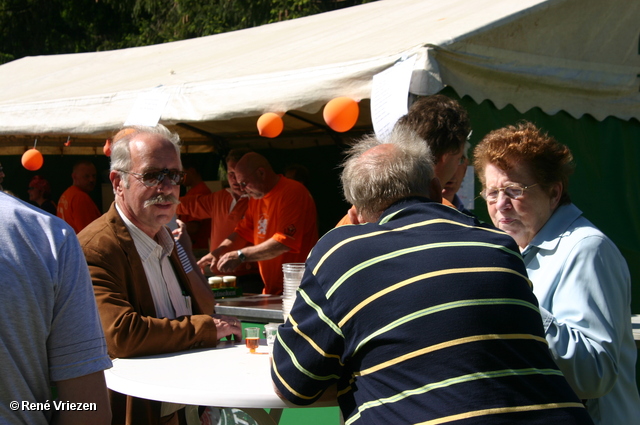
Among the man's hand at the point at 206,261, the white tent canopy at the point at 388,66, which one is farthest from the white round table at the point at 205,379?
the man's hand at the point at 206,261

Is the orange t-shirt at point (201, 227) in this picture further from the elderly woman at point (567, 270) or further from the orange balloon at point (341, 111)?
the elderly woman at point (567, 270)

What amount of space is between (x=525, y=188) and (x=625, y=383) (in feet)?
2.12

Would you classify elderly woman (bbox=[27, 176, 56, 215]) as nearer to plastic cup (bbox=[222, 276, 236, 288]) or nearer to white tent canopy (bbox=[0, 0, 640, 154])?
white tent canopy (bbox=[0, 0, 640, 154])

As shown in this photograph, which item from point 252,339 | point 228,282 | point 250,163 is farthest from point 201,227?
point 252,339

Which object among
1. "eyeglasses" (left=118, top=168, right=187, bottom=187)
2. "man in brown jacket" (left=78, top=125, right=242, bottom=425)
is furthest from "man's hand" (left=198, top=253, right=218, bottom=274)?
"eyeglasses" (left=118, top=168, right=187, bottom=187)

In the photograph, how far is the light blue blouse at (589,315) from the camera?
1793mm

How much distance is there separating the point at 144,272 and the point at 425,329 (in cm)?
116

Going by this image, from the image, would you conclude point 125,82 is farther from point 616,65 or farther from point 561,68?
point 616,65

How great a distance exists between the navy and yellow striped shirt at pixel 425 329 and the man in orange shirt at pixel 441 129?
880mm

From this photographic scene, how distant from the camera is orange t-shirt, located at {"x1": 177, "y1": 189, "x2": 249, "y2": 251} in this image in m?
5.80

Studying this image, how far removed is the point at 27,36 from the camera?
1769 centimetres

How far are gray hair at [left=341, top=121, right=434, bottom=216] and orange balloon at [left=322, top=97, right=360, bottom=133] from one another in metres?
1.58

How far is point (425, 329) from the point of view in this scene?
4.74 ft

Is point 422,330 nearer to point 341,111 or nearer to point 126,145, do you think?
point 126,145
